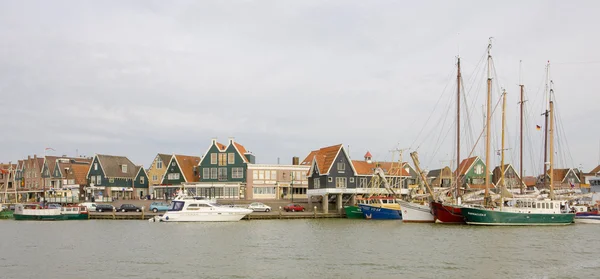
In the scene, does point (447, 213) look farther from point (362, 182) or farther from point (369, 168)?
point (369, 168)

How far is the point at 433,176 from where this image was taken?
4530 inches

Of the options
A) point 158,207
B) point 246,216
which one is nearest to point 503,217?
point 246,216

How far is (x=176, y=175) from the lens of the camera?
9256 cm

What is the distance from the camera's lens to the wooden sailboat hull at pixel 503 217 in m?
56.4

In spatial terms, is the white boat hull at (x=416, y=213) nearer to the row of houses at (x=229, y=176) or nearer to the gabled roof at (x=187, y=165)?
the row of houses at (x=229, y=176)

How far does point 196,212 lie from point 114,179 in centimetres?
4467

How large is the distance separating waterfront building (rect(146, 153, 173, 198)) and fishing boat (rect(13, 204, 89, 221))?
25.5m

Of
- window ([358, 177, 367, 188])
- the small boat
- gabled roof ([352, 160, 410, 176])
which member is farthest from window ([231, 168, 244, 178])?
the small boat

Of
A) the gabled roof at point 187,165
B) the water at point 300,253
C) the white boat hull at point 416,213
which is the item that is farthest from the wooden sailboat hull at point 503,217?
the gabled roof at point 187,165

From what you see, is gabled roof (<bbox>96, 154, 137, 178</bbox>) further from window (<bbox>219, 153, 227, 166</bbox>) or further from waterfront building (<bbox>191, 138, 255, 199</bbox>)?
window (<bbox>219, 153, 227, 166</bbox>)

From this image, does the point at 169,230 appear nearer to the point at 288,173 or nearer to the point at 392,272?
the point at 392,272

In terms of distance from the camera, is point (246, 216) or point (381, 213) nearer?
point (246, 216)

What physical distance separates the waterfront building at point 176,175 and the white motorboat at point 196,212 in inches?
1114

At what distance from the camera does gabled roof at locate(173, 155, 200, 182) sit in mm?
92338
